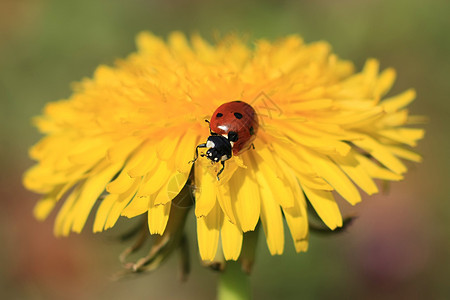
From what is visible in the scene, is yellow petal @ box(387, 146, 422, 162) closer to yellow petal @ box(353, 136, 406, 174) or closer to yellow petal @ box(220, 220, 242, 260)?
yellow petal @ box(353, 136, 406, 174)

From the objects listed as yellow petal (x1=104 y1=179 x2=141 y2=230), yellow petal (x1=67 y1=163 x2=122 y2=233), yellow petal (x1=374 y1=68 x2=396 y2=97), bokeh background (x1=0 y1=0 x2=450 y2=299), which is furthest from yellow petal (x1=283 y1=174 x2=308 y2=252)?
bokeh background (x1=0 y1=0 x2=450 y2=299)

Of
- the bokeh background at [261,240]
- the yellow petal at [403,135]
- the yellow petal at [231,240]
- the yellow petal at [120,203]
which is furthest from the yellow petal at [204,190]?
the bokeh background at [261,240]

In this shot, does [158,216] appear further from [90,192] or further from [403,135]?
[403,135]

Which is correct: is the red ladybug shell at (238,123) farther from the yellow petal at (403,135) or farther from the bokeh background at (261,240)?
the bokeh background at (261,240)

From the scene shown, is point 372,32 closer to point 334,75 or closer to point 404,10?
point 404,10

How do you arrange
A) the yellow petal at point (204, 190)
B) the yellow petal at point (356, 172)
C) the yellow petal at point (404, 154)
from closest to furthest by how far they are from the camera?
the yellow petal at point (204, 190) → the yellow petal at point (356, 172) → the yellow petal at point (404, 154)
